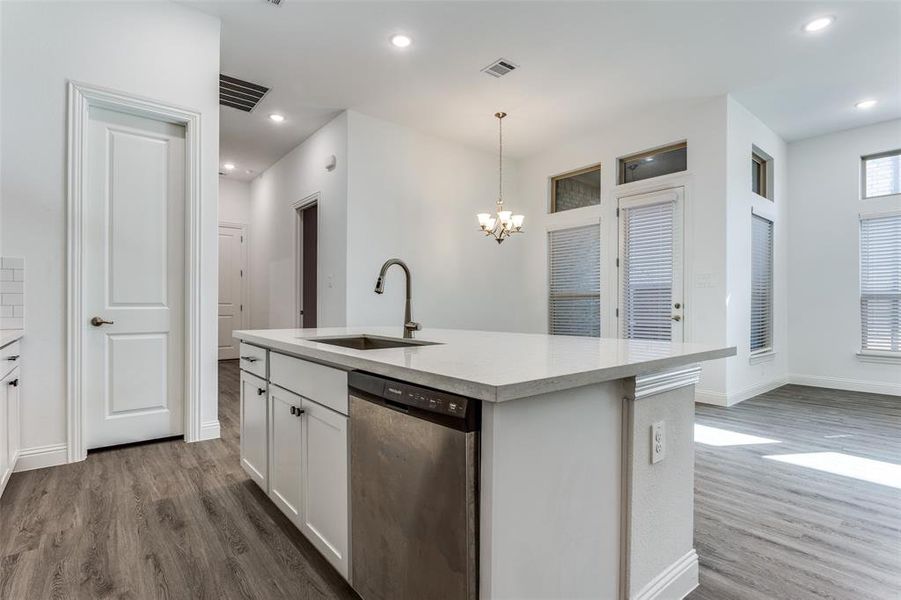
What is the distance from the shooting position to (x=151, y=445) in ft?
9.98

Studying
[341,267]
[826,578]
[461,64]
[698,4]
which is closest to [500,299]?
[341,267]

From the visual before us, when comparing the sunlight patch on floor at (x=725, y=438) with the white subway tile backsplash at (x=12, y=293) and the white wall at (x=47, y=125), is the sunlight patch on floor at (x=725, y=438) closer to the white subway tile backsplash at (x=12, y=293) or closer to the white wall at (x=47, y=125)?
the white wall at (x=47, y=125)

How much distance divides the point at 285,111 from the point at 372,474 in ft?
15.2

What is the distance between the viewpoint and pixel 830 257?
17.5ft

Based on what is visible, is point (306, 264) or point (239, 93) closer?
point (239, 93)

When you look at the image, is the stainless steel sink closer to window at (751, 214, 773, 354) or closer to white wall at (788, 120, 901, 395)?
window at (751, 214, 773, 354)

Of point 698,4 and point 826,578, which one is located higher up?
point 698,4

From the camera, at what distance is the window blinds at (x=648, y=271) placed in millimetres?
4766

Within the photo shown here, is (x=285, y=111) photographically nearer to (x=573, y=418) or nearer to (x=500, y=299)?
(x=500, y=299)

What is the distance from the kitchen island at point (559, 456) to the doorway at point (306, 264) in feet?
13.8

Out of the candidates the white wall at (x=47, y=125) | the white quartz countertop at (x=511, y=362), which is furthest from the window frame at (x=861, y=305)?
the white wall at (x=47, y=125)

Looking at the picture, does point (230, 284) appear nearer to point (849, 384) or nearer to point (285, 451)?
point (285, 451)

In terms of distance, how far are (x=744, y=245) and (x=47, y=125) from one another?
5.83 metres

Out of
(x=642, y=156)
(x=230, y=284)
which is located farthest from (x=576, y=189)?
(x=230, y=284)
